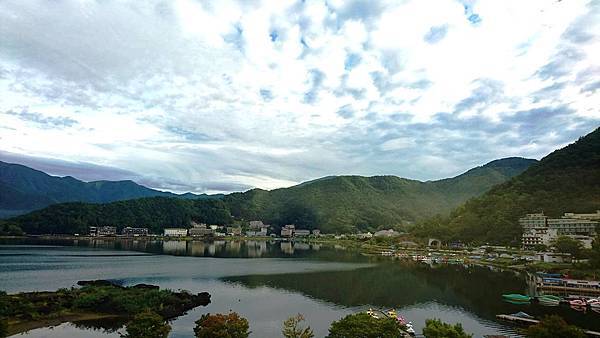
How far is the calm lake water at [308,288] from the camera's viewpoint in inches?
968

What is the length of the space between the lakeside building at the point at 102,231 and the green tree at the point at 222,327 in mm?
114451

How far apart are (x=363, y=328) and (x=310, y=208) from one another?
152 meters

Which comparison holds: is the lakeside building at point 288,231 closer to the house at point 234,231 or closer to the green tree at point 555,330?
the house at point 234,231

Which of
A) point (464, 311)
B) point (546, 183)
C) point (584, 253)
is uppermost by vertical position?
point (546, 183)

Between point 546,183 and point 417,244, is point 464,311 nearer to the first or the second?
point 417,244

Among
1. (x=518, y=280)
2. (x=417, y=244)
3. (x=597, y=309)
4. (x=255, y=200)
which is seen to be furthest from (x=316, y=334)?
(x=255, y=200)

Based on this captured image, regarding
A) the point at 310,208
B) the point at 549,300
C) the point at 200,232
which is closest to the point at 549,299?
the point at 549,300

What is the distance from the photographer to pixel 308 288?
120 ft

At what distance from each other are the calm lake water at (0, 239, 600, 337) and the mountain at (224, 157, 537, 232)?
94106 millimetres

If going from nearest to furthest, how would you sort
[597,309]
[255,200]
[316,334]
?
[316,334] < [597,309] < [255,200]

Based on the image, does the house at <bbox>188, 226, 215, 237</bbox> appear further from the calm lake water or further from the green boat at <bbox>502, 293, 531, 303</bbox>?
the green boat at <bbox>502, 293, 531, 303</bbox>

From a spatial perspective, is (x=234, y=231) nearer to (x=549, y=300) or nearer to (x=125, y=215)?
(x=125, y=215)

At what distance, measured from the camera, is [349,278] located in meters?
42.2

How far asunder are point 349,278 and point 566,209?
166 ft
